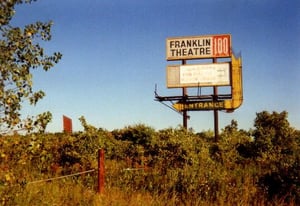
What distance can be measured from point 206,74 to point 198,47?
6.70 feet

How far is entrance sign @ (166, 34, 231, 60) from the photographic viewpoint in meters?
29.0

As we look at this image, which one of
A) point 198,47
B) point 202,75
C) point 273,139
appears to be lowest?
point 273,139

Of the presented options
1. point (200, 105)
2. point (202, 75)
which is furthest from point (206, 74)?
point (200, 105)

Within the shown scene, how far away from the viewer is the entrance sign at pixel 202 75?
2878 cm

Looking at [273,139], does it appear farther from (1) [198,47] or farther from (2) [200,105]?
(1) [198,47]

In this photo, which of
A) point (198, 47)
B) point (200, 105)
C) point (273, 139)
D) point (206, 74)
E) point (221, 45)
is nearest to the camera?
point (273, 139)

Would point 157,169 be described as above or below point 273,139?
below

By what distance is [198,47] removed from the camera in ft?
96.3

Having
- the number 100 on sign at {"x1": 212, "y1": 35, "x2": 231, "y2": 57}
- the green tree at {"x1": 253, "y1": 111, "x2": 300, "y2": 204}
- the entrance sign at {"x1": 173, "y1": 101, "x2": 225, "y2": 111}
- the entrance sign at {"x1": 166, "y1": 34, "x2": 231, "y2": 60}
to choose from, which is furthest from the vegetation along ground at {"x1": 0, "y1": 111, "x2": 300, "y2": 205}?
the entrance sign at {"x1": 166, "y1": 34, "x2": 231, "y2": 60}

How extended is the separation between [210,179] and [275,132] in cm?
1341

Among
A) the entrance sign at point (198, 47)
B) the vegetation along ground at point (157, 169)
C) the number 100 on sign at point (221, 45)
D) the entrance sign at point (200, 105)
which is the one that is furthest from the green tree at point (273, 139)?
the entrance sign at point (198, 47)

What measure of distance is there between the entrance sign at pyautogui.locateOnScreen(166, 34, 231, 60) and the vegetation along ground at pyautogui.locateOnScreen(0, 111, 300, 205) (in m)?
6.06

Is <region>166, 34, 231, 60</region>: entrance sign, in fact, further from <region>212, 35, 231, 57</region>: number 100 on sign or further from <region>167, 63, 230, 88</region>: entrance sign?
<region>167, 63, 230, 88</region>: entrance sign

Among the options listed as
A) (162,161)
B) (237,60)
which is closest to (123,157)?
(162,161)
